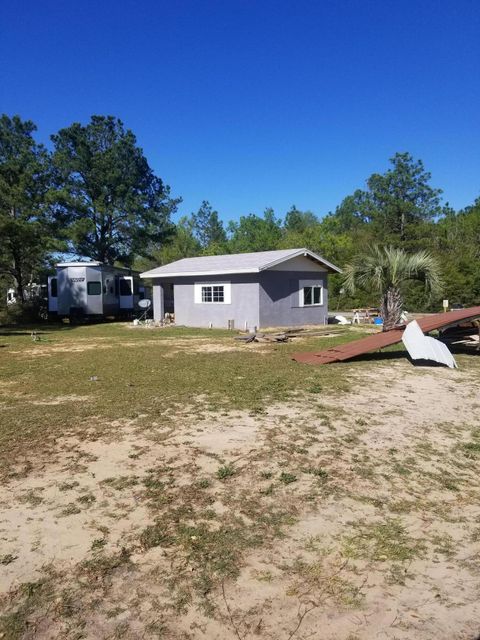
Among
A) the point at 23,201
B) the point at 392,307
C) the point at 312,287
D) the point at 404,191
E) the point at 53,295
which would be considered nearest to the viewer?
the point at 392,307

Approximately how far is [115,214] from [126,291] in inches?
442

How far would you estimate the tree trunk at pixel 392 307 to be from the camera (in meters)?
16.2

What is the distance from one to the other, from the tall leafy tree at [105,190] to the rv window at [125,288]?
844 cm

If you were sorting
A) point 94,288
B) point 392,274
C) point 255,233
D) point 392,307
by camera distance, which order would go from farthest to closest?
1. point 255,233
2. point 94,288
3. point 392,307
4. point 392,274

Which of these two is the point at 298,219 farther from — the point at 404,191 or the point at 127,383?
the point at 127,383

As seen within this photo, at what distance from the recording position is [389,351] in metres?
12.9

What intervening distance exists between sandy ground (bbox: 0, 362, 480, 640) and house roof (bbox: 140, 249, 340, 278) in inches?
560

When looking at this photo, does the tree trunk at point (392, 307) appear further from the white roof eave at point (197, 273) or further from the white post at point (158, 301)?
the white post at point (158, 301)

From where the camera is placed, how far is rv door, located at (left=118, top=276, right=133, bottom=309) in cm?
2711

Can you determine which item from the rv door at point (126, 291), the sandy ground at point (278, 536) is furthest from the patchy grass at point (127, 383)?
the rv door at point (126, 291)

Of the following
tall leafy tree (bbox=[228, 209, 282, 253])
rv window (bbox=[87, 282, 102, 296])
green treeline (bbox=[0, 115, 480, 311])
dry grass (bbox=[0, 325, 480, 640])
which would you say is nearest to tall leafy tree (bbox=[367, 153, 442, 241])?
Answer: green treeline (bbox=[0, 115, 480, 311])

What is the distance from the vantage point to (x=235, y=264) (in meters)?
21.1

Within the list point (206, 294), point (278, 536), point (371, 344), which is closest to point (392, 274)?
point (371, 344)

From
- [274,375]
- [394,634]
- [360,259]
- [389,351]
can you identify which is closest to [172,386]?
[274,375]
